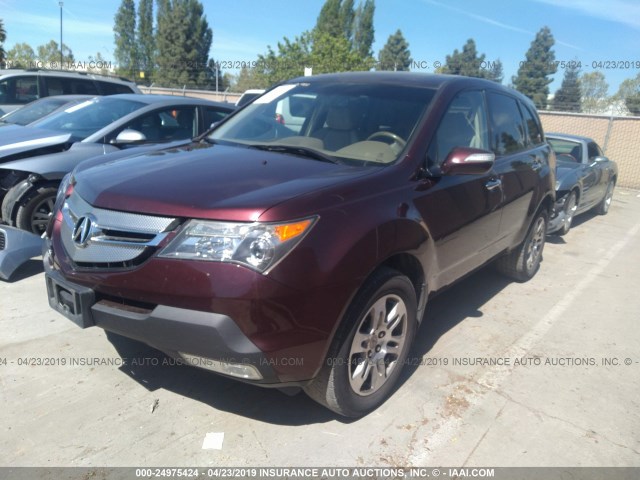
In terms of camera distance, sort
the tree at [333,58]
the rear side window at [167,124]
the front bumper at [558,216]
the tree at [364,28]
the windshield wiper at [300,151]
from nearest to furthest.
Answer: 1. the windshield wiper at [300,151]
2. the rear side window at [167,124]
3. the front bumper at [558,216]
4. the tree at [333,58]
5. the tree at [364,28]

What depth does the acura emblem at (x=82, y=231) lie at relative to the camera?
8.23 ft

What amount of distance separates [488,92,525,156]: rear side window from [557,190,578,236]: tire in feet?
10.9

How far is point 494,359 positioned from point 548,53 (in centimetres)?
3993

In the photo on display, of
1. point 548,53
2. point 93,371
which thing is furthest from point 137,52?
point 93,371

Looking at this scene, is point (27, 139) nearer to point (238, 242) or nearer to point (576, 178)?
point (238, 242)

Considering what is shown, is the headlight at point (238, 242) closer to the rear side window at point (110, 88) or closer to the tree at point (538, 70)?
the rear side window at point (110, 88)

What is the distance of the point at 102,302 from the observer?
2.46 m

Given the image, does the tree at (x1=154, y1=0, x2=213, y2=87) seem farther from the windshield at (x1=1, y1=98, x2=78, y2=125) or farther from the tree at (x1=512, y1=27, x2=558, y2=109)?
the windshield at (x1=1, y1=98, x2=78, y2=125)

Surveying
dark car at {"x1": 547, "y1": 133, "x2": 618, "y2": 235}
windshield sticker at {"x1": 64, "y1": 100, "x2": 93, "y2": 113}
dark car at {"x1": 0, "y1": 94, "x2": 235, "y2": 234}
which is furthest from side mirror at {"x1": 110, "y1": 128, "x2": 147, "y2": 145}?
dark car at {"x1": 547, "y1": 133, "x2": 618, "y2": 235}

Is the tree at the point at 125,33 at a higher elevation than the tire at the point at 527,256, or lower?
higher

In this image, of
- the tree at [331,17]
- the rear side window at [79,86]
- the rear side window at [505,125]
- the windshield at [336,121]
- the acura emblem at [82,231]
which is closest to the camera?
the acura emblem at [82,231]

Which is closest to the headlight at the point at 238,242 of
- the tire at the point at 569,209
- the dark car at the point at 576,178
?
the dark car at the point at 576,178

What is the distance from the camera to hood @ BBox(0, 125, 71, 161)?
197 inches

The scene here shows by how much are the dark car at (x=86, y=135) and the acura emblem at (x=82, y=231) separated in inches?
104
